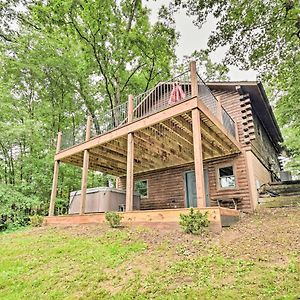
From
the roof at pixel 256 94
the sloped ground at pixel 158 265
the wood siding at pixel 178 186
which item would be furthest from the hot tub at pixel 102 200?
the roof at pixel 256 94

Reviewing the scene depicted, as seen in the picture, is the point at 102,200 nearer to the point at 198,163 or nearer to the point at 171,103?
the point at 171,103

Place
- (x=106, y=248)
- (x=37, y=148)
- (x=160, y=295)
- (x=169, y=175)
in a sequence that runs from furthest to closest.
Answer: (x=37, y=148)
(x=169, y=175)
(x=106, y=248)
(x=160, y=295)

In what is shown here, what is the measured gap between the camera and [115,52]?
16.4 m

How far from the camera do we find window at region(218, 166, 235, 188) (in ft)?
33.2

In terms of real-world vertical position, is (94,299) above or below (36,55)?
below

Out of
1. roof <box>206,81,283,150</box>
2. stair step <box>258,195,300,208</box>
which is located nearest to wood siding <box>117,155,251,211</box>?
stair step <box>258,195,300,208</box>

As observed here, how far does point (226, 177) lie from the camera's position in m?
10.3

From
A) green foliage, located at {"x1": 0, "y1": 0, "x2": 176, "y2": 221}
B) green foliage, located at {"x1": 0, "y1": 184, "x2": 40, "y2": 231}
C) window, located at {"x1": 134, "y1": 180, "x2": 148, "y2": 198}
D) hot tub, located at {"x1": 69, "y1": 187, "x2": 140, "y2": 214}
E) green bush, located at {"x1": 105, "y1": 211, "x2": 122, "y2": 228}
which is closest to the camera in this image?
green bush, located at {"x1": 105, "y1": 211, "x2": 122, "y2": 228}

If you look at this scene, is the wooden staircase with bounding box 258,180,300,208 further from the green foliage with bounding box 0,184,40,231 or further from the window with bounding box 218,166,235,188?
the green foliage with bounding box 0,184,40,231

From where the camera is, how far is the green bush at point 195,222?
5265mm

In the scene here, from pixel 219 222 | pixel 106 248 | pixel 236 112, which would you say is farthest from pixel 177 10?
pixel 106 248

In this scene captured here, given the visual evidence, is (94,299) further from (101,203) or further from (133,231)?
(101,203)

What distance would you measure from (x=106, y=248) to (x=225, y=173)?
6.85 meters

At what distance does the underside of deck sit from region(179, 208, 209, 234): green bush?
8.93 ft
